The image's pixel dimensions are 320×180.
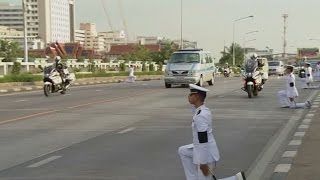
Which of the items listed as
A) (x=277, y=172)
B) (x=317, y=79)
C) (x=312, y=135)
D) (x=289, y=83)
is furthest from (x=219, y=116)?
(x=317, y=79)

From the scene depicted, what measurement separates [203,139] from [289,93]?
13.6 meters

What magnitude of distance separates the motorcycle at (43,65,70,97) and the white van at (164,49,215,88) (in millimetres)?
8028

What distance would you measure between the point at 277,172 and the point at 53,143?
15.8 feet

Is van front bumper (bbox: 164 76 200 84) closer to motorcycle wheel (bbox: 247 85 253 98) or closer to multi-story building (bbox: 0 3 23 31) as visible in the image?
motorcycle wheel (bbox: 247 85 253 98)

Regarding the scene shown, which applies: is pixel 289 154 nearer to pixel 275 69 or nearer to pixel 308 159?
pixel 308 159

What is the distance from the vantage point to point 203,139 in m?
6.32

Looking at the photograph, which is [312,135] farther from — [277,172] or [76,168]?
[76,168]

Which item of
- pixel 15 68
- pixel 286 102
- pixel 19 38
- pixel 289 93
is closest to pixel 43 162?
pixel 289 93

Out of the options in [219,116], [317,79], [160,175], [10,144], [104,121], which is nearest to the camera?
[160,175]

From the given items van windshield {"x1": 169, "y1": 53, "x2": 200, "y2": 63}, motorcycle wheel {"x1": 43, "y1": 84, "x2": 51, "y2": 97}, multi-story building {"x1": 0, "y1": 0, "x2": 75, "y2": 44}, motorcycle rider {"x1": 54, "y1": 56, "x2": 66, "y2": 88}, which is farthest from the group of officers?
multi-story building {"x1": 0, "y1": 0, "x2": 75, "y2": 44}

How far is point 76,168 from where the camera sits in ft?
29.5

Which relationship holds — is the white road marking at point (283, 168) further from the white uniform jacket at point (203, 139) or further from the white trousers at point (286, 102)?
the white trousers at point (286, 102)

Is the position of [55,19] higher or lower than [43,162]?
higher

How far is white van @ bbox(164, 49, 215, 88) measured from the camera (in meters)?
34.2
